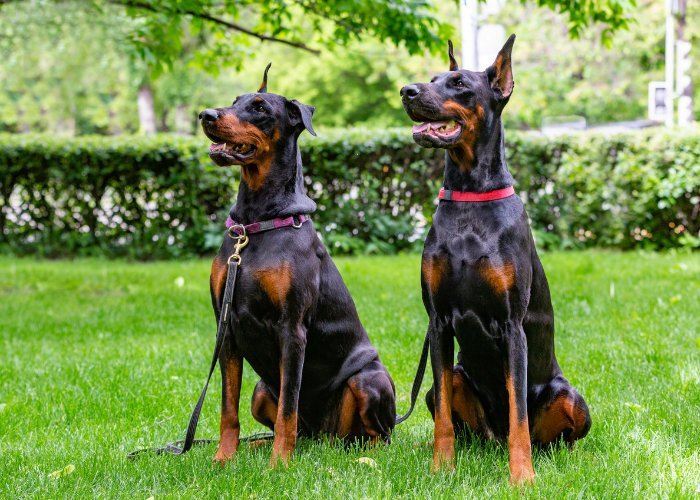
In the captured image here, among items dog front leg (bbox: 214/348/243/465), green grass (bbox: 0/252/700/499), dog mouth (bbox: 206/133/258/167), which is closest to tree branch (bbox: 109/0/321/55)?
green grass (bbox: 0/252/700/499)

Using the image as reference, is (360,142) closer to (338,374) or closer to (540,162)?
(540,162)

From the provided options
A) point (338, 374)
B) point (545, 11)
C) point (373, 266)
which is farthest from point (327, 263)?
point (545, 11)

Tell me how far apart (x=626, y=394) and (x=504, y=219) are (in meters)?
2.08

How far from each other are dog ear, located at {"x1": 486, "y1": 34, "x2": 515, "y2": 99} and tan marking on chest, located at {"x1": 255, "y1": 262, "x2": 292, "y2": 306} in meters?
1.23

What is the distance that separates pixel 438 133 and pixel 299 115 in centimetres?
81

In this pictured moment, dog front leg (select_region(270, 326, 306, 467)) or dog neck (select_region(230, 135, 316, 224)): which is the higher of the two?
dog neck (select_region(230, 135, 316, 224))

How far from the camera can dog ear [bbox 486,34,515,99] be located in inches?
132

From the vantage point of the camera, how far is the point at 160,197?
11977 mm

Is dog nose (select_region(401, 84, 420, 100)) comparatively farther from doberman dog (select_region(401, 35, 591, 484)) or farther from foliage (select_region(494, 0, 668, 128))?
foliage (select_region(494, 0, 668, 128))

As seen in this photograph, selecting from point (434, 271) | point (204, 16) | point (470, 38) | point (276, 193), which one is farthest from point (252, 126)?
point (470, 38)

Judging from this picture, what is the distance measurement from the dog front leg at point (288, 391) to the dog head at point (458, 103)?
1088mm

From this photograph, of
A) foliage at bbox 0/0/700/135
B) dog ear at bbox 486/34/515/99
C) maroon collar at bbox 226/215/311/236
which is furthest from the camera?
foliage at bbox 0/0/700/135

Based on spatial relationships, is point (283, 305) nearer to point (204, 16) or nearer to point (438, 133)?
point (438, 133)

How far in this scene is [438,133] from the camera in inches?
128
